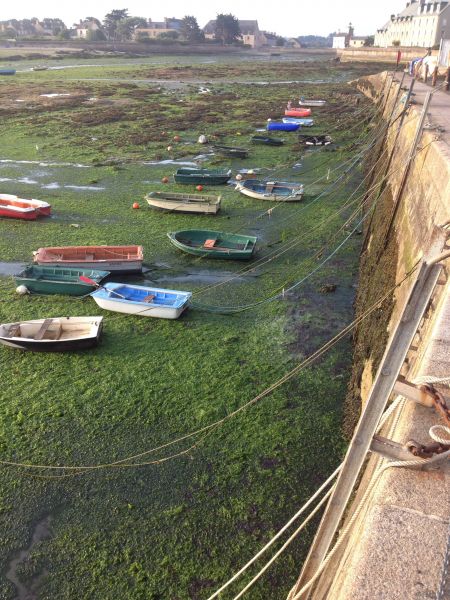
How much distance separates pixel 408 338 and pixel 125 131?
120 ft

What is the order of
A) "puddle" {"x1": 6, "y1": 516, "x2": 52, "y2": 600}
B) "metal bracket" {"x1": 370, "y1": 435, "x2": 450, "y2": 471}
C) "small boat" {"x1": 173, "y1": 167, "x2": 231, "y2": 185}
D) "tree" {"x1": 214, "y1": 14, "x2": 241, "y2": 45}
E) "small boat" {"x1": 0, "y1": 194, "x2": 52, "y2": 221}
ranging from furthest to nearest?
"tree" {"x1": 214, "y1": 14, "x2": 241, "y2": 45}
"small boat" {"x1": 173, "y1": 167, "x2": 231, "y2": 185}
"small boat" {"x1": 0, "y1": 194, "x2": 52, "y2": 221}
"puddle" {"x1": 6, "y1": 516, "x2": 52, "y2": 600}
"metal bracket" {"x1": 370, "y1": 435, "x2": 450, "y2": 471}

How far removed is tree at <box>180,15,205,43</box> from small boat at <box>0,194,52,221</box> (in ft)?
405

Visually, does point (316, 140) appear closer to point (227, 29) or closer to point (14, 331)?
point (14, 331)

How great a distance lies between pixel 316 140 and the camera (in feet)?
109

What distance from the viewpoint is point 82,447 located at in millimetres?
9148

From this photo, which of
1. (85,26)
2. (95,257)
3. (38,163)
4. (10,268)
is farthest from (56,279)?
(85,26)

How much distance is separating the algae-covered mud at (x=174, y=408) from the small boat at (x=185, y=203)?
0.40 m

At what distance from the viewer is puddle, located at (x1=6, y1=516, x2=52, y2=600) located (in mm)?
6820

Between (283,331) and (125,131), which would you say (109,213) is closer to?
(283,331)

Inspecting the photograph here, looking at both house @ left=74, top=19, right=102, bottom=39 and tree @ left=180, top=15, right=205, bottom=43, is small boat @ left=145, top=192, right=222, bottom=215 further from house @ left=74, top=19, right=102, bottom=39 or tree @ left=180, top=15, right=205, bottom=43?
house @ left=74, top=19, right=102, bottom=39

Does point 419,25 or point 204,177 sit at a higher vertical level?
point 419,25

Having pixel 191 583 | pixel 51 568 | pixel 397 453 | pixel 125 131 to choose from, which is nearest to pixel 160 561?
pixel 191 583

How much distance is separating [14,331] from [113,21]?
147 m

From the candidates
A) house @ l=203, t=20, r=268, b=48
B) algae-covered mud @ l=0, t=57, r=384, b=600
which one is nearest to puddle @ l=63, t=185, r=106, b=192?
algae-covered mud @ l=0, t=57, r=384, b=600
